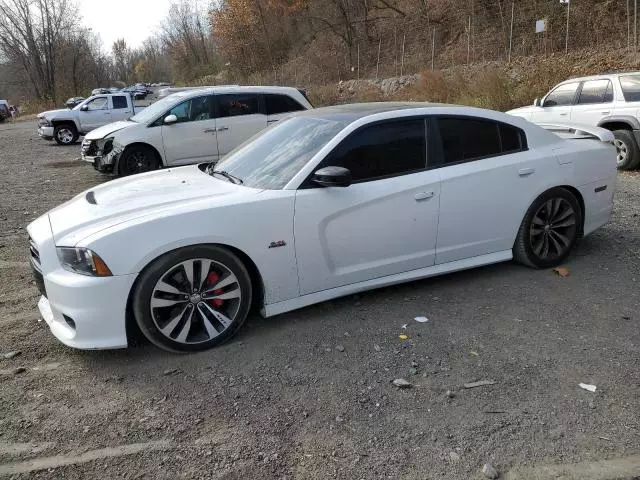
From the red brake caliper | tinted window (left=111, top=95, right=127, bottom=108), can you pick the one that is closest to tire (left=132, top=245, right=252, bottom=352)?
the red brake caliper

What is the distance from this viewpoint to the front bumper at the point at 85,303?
334 centimetres

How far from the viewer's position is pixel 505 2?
25.4m

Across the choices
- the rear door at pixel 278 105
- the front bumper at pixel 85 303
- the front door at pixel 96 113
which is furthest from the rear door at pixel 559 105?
the front door at pixel 96 113

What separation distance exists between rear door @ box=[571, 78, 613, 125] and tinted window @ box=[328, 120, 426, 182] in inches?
280

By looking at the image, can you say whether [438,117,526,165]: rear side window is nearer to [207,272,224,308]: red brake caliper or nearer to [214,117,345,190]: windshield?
[214,117,345,190]: windshield

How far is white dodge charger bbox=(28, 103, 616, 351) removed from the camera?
3443mm

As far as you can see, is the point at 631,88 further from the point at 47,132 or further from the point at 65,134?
the point at 47,132

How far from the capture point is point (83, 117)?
1975 centimetres

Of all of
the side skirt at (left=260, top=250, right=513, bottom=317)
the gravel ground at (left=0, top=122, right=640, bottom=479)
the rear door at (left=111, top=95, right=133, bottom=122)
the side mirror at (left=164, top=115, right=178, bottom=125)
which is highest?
the rear door at (left=111, top=95, right=133, bottom=122)

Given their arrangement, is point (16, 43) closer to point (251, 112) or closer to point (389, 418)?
point (251, 112)

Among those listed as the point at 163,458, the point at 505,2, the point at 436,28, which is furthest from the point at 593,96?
the point at 436,28

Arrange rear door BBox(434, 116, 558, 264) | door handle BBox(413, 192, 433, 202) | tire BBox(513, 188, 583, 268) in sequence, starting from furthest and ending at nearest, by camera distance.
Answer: tire BBox(513, 188, 583, 268) < rear door BBox(434, 116, 558, 264) < door handle BBox(413, 192, 433, 202)

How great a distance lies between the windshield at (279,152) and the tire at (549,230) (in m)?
1.91

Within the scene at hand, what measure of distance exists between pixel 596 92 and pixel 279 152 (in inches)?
322
